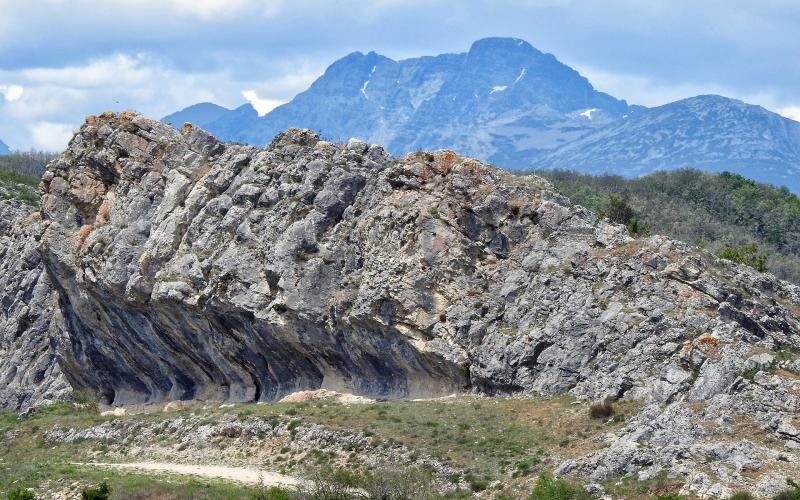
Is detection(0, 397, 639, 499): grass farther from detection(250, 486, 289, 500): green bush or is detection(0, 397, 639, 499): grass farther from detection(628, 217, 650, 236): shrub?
detection(628, 217, 650, 236): shrub

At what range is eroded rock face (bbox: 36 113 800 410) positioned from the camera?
162 ft

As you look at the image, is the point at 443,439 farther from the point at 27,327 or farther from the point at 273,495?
the point at 27,327

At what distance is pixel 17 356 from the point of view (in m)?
85.7

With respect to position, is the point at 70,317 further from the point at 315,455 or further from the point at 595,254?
the point at 595,254

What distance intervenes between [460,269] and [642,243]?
9.73 m

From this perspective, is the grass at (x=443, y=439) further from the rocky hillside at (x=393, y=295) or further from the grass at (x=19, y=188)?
the grass at (x=19, y=188)

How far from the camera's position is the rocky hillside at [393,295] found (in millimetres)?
43688

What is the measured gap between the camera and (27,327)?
287ft

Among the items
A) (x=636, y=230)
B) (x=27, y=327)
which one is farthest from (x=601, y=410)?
(x=27, y=327)

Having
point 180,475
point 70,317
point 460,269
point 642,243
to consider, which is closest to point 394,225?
point 460,269

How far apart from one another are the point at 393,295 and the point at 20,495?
834 inches

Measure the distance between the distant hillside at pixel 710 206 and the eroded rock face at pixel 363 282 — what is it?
164ft

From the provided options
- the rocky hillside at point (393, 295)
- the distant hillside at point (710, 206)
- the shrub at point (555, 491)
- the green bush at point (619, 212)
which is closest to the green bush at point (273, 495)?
the shrub at point (555, 491)

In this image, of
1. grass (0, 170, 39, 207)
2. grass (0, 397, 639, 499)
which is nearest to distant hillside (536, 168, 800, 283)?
grass (0, 397, 639, 499)
